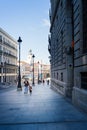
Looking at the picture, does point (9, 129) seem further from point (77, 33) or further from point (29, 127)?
point (77, 33)

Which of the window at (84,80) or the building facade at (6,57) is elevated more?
the building facade at (6,57)

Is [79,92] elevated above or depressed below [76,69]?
below

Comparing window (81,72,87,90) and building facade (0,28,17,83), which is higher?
building facade (0,28,17,83)

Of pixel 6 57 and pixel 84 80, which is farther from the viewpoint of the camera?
pixel 6 57

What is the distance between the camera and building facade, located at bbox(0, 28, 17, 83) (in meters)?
83.0

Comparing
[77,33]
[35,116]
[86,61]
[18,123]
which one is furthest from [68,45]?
[18,123]

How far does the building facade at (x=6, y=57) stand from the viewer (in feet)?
272

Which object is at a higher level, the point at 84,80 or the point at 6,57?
the point at 6,57

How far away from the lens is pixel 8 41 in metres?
94.0

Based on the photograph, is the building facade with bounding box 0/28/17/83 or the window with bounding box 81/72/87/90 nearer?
the window with bounding box 81/72/87/90

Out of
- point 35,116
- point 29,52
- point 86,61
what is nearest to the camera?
point 35,116

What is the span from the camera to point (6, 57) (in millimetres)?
90750

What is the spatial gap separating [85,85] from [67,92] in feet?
23.9

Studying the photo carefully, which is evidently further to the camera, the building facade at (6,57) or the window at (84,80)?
the building facade at (6,57)
